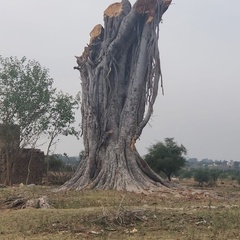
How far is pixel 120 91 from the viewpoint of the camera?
16469 mm

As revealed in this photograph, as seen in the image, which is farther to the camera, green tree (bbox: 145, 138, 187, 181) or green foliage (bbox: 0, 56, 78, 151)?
green tree (bbox: 145, 138, 187, 181)

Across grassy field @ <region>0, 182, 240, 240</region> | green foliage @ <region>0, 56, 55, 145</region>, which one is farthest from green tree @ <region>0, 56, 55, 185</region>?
grassy field @ <region>0, 182, 240, 240</region>

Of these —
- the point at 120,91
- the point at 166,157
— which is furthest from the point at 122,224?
the point at 166,157

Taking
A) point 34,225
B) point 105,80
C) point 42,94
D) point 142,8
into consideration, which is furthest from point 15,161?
point 34,225

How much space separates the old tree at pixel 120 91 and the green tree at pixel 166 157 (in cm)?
1770

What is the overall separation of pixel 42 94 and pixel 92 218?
13213 mm

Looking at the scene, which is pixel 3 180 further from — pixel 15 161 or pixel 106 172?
pixel 106 172

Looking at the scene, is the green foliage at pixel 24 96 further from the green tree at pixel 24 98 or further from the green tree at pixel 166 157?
the green tree at pixel 166 157

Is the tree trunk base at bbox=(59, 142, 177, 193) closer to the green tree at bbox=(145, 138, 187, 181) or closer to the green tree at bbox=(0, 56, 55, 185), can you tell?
the green tree at bbox=(0, 56, 55, 185)

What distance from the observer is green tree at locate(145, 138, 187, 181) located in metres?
33.8

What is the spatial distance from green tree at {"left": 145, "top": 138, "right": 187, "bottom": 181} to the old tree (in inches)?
697

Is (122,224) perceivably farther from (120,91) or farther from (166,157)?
(166,157)

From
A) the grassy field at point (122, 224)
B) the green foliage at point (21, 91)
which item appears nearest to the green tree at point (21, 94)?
the green foliage at point (21, 91)

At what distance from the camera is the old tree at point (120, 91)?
15.6 metres
